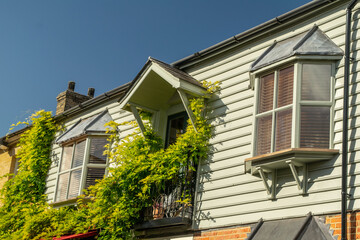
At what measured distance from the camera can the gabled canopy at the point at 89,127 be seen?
1636 cm

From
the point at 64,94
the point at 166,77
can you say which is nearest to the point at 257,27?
the point at 166,77

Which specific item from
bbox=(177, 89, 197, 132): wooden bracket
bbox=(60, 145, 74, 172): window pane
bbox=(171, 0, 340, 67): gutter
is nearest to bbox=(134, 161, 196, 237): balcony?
bbox=(177, 89, 197, 132): wooden bracket

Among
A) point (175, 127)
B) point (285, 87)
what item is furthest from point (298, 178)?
point (175, 127)

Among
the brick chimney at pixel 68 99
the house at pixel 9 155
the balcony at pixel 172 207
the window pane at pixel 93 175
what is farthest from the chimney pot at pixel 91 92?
the balcony at pixel 172 207

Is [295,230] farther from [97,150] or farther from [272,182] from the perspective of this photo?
[97,150]

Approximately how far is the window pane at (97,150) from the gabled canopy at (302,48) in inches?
247

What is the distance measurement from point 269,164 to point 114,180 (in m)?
4.99

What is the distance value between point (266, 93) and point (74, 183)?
24.0 feet

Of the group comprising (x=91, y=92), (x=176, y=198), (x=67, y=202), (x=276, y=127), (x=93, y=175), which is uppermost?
(x=91, y=92)

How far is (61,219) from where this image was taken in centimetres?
1617

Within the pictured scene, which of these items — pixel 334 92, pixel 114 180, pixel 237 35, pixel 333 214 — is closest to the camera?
pixel 333 214

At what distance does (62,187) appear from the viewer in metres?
17.0

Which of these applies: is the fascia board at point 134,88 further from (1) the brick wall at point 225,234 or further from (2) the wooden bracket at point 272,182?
(2) the wooden bracket at point 272,182

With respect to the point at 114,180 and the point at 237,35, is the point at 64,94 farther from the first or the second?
the point at 237,35
